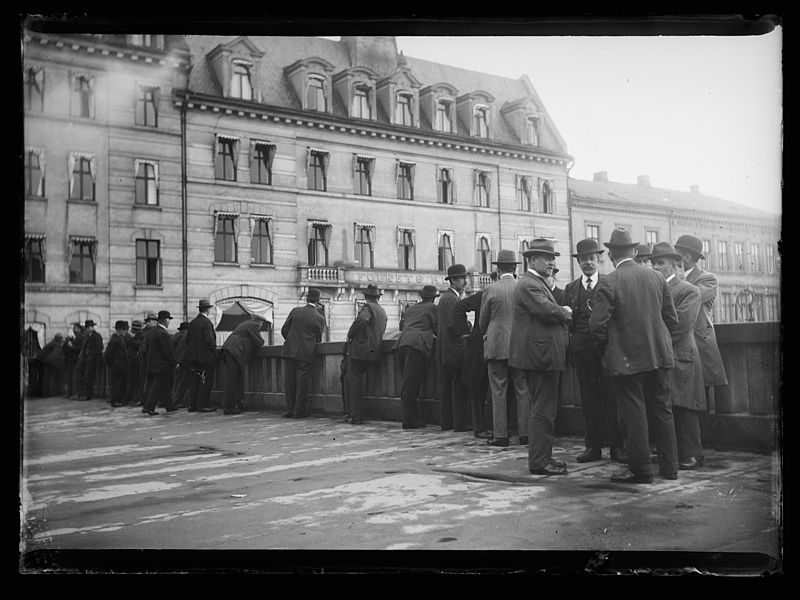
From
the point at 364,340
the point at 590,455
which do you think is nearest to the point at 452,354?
the point at 364,340

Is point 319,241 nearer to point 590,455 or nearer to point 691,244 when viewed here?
point 590,455

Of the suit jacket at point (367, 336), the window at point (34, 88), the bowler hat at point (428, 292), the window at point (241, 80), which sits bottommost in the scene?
the suit jacket at point (367, 336)

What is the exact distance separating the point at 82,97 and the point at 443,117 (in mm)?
5759

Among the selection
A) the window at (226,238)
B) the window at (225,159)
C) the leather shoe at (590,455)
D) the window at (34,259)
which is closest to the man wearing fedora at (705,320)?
the leather shoe at (590,455)

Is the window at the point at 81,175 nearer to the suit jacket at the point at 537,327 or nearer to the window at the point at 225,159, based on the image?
the window at the point at 225,159

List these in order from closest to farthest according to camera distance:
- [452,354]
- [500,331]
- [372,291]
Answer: [500,331] → [452,354] → [372,291]

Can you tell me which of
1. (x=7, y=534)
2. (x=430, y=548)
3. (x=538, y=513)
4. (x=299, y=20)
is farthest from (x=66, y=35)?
A: (x=538, y=513)

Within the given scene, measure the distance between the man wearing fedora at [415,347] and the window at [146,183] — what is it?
150 inches

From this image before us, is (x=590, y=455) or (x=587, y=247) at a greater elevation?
(x=587, y=247)

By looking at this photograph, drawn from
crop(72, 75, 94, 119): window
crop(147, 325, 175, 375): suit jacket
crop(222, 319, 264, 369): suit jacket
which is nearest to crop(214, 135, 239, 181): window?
crop(72, 75, 94, 119): window

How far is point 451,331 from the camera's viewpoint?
9570 millimetres

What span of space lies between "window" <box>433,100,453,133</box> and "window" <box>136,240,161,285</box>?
14.0 ft

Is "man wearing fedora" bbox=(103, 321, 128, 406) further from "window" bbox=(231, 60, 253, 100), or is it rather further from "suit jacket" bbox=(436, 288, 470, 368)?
"suit jacket" bbox=(436, 288, 470, 368)

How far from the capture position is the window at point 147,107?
285 inches
